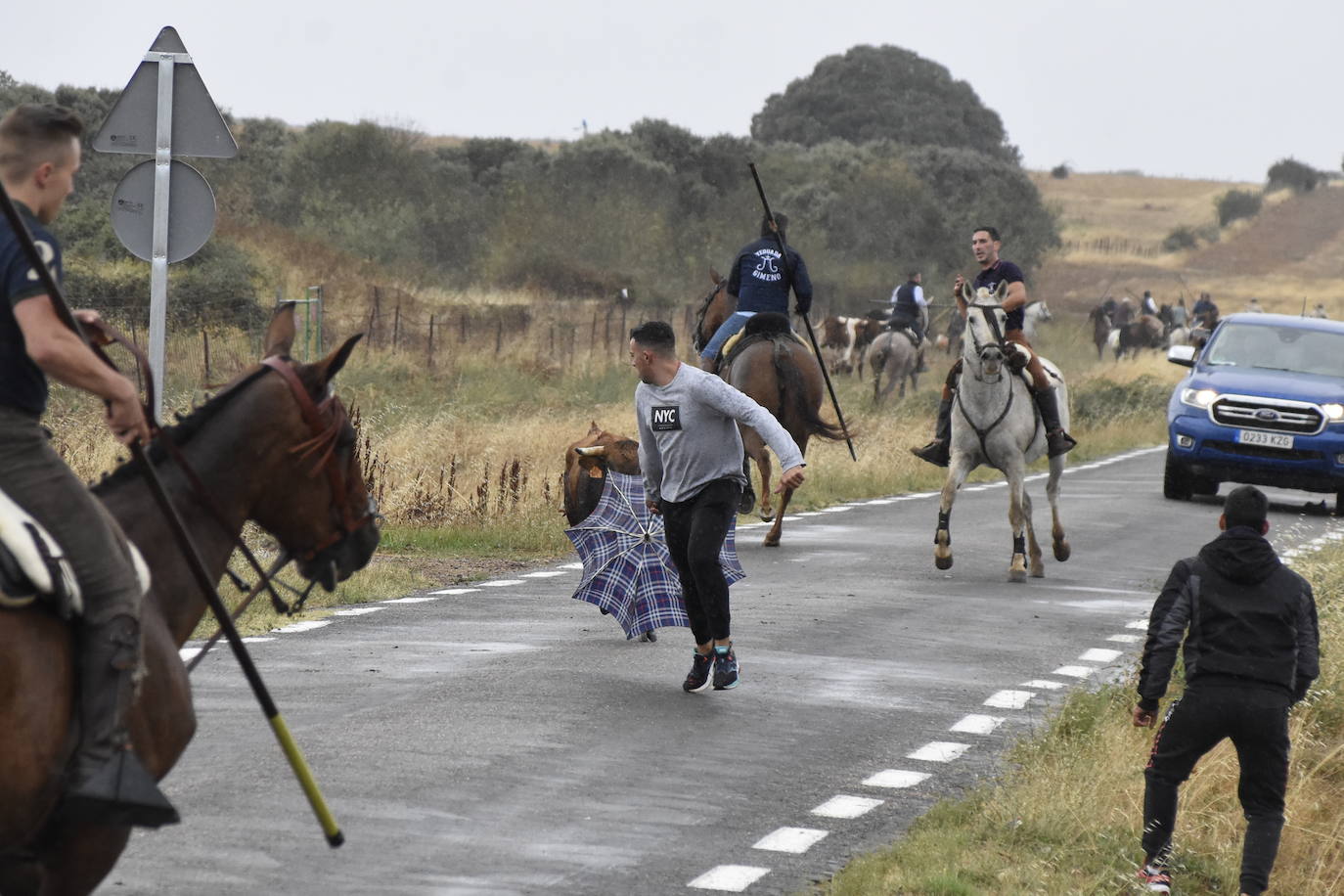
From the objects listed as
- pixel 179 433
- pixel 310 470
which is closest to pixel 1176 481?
pixel 310 470

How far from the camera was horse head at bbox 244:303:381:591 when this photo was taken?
20.8 ft

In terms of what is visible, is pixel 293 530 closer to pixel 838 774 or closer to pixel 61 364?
pixel 61 364

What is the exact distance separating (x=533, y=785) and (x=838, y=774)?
145cm

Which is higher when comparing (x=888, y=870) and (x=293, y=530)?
(x=293, y=530)

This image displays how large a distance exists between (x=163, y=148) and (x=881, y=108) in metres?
103

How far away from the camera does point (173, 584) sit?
611cm

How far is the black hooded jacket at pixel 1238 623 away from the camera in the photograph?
793 cm

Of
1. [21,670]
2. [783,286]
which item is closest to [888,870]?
[21,670]

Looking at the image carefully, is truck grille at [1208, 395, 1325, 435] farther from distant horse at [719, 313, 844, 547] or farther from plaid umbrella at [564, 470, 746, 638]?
plaid umbrella at [564, 470, 746, 638]

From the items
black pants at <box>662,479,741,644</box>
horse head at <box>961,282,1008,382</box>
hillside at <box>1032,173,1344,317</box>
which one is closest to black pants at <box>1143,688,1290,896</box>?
black pants at <box>662,479,741,644</box>

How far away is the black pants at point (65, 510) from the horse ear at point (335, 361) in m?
0.86

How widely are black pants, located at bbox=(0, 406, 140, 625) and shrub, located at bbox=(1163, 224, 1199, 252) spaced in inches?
5018

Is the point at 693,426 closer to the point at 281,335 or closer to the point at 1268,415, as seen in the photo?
the point at 281,335

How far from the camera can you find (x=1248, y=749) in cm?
802
